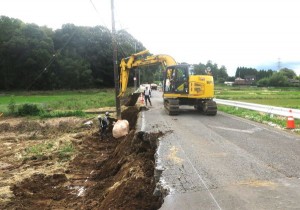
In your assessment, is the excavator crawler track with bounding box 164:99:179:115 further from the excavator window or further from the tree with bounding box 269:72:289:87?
the tree with bounding box 269:72:289:87

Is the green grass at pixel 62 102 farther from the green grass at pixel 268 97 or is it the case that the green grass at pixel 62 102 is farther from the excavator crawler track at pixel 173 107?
the green grass at pixel 268 97

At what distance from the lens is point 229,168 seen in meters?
7.39

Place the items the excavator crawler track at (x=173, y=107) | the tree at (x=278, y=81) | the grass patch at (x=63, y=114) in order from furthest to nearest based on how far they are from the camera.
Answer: the tree at (x=278, y=81), the grass patch at (x=63, y=114), the excavator crawler track at (x=173, y=107)

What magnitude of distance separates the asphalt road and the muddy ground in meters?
0.48

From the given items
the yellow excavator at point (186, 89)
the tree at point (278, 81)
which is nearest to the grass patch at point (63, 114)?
the yellow excavator at point (186, 89)

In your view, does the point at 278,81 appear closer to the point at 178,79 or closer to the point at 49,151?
the point at 178,79

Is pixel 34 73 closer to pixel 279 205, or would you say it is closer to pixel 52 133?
pixel 52 133

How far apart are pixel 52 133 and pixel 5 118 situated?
871 centimetres

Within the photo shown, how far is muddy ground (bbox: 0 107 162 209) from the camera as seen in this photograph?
6816mm

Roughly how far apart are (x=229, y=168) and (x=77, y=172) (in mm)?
5115

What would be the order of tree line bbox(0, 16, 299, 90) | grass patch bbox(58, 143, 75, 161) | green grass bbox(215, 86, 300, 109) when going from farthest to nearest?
tree line bbox(0, 16, 299, 90) < green grass bbox(215, 86, 300, 109) < grass patch bbox(58, 143, 75, 161)

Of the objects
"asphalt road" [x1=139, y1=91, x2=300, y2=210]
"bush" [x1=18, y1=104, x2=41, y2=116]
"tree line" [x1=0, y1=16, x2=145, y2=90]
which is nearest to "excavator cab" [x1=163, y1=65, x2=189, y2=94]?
"asphalt road" [x1=139, y1=91, x2=300, y2=210]

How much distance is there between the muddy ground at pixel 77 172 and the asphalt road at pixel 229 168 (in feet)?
1.58

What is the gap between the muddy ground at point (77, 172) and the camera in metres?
6.82
